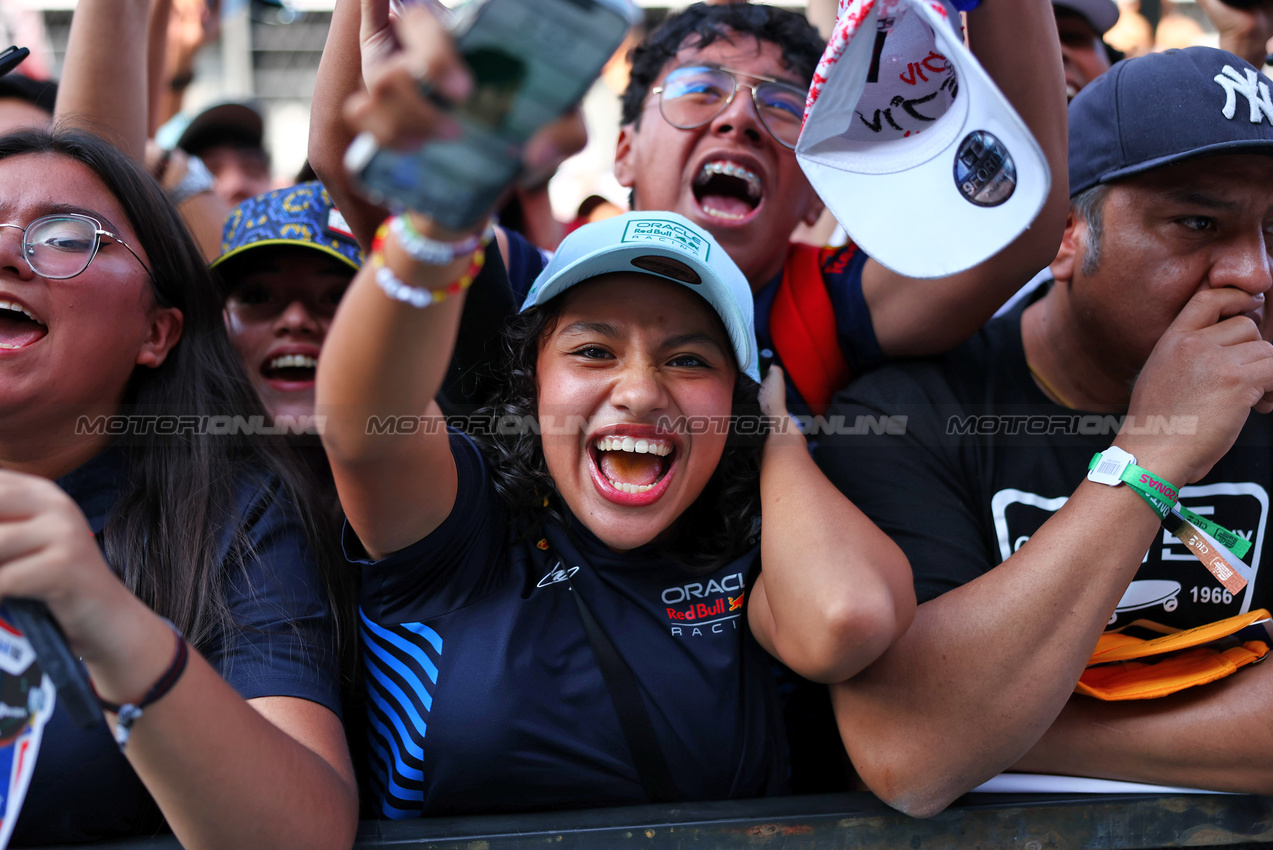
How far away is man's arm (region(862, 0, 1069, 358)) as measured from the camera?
4.87ft

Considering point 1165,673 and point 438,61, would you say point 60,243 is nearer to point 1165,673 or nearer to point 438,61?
point 438,61

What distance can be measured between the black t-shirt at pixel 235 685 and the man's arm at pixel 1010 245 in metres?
1.18

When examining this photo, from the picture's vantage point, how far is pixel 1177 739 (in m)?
1.59

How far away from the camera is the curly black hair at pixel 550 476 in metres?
1.71

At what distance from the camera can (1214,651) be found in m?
1.71

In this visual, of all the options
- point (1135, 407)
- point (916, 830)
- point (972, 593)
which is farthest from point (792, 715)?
point (1135, 407)

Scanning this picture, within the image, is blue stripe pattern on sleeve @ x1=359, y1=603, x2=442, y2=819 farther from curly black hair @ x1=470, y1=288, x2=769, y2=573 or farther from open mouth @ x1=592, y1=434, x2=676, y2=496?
open mouth @ x1=592, y1=434, x2=676, y2=496

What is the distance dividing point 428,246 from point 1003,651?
42.0 inches

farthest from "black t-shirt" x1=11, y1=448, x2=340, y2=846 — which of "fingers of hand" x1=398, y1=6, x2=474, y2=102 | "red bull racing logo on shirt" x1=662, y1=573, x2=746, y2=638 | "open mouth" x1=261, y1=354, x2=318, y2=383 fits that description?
"fingers of hand" x1=398, y1=6, x2=474, y2=102

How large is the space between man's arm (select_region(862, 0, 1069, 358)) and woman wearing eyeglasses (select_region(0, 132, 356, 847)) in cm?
117

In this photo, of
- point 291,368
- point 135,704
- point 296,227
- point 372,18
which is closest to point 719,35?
point 296,227

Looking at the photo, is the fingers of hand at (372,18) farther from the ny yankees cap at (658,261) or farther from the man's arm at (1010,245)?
the man's arm at (1010,245)

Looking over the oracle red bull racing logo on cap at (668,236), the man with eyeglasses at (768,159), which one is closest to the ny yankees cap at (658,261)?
the oracle red bull racing logo on cap at (668,236)

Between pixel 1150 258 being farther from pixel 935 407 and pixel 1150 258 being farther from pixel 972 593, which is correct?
pixel 972 593
